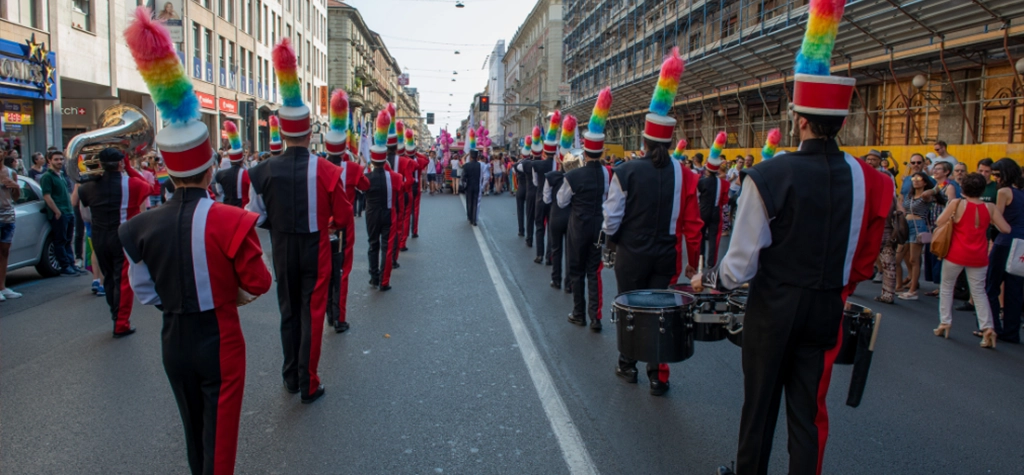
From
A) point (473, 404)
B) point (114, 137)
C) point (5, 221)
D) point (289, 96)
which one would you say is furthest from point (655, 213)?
point (114, 137)

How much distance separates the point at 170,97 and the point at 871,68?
20.7m

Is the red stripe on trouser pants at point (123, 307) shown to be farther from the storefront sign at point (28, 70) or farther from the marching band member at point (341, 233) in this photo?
the storefront sign at point (28, 70)

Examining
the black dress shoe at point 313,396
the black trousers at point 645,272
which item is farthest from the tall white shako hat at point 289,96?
the black trousers at point 645,272

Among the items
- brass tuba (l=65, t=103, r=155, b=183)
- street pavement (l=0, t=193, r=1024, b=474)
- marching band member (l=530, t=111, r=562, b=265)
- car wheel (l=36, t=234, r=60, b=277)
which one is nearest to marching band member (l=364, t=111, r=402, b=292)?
street pavement (l=0, t=193, r=1024, b=474)

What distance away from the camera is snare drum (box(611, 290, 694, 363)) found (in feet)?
14.5

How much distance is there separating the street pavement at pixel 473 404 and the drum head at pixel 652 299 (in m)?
0.76

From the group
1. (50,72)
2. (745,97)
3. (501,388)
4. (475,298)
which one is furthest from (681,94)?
(501,388)

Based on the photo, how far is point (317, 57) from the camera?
60.0 m

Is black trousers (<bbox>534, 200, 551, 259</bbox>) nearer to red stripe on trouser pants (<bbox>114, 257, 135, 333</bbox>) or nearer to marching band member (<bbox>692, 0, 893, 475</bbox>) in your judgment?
red stripe on trouser pants (<bbox>114, 257, 135, 333</bbox>)

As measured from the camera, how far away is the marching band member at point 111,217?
720 centimetres

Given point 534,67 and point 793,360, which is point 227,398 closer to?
point 793,360

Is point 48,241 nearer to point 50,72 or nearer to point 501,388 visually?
point 501,388

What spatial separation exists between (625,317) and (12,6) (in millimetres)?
20732

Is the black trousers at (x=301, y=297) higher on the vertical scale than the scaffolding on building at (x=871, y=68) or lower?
lower
